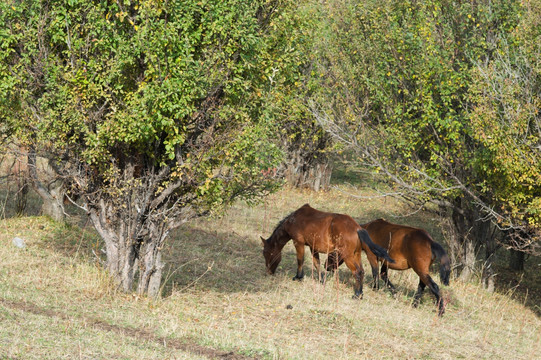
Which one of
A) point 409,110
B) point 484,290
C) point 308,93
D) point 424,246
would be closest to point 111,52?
point 424,246

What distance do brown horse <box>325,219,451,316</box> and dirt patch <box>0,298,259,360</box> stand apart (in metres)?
4.60

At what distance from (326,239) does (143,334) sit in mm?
5867

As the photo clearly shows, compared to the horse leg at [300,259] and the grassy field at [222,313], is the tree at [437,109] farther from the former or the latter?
the horse leg at [300,259]

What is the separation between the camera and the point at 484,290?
17500 mm

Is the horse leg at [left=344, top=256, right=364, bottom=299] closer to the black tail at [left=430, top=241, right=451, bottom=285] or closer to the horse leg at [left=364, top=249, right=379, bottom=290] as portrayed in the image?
the horse leg at [left=364, top=249, right=379, bottom=290]

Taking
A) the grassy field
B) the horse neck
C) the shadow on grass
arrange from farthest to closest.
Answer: the horse neck
the shadow on grass
the grassy field

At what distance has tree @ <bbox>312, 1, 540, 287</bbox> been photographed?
16188 mm

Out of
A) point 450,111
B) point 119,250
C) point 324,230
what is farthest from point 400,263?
point 119,250

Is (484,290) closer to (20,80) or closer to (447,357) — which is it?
(447,357)

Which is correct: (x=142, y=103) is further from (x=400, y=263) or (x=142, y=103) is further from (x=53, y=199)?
(x=400, y=263)

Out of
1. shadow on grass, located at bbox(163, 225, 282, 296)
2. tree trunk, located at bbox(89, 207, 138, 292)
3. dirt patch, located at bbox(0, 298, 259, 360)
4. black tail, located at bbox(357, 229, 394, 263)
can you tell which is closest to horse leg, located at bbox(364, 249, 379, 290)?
black tail, located at bbox(357, 229, 394, 263)

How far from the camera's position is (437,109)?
16359 millimetres

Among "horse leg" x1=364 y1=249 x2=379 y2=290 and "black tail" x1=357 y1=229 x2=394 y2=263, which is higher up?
"black tail" x1=357 y1=229 x2=394 y2=263

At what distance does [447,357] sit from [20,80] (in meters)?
8.54
